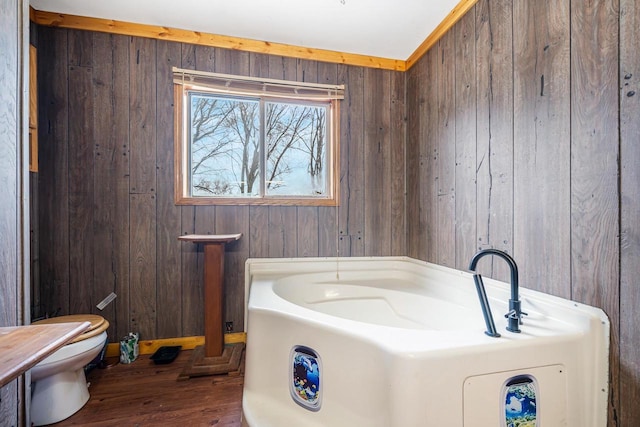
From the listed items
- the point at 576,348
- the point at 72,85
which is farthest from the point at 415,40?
the point at 72,85

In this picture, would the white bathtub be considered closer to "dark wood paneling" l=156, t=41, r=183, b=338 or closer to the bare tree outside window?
"dark wood paneling" l=156, t=41, r=183, b=338

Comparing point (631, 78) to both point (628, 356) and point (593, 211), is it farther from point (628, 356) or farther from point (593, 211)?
→ point (628, 356)

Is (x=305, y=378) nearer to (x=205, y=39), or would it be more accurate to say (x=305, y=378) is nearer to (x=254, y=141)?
(x=254, y=141)

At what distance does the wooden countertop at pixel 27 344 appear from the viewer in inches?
24.3

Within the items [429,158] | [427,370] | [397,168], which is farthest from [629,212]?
[397,168]

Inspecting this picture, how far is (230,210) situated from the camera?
2.13 meters

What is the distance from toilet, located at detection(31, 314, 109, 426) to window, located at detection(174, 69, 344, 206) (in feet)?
3.43

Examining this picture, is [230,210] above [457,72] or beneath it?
beneath

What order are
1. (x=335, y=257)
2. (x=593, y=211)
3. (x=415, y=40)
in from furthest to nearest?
(x=335, y=257) → (x=415, y=40) → (x=593, y=211)

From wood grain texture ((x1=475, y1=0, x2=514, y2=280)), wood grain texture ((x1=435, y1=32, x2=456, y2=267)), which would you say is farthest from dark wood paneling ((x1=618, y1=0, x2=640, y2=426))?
wood grain texture ((x1=435, y1=32, x2=456, y2=267))

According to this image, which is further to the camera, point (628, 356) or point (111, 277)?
point (111, 277)

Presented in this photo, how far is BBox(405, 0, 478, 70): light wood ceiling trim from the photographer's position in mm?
1648

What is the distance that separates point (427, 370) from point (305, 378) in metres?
0.53

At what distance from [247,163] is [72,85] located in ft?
4.31
